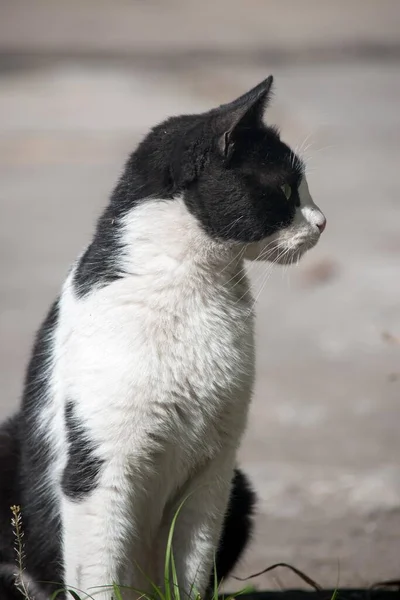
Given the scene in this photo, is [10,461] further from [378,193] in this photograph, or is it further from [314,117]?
[314,117]

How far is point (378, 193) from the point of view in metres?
4.58

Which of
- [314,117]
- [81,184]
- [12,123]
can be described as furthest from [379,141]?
[12,123]

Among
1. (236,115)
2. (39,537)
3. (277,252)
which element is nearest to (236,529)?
(39,537)

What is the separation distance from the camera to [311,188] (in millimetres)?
4617

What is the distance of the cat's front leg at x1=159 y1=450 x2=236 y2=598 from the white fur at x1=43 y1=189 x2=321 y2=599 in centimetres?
2

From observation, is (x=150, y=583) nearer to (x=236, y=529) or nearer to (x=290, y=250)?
(x=236, y=529)

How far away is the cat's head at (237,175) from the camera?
5.88ft

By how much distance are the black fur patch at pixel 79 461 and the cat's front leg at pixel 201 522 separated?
0.76ft

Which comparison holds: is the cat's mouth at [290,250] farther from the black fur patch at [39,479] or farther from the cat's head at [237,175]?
the black fur patch at [39,479]

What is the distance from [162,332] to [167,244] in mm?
164

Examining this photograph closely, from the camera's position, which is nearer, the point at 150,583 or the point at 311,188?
the point at 150,583

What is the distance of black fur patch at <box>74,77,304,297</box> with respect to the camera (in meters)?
1.79

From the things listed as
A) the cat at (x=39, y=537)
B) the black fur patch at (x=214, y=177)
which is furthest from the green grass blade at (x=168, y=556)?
the black fur patch at (x=214, y=177)

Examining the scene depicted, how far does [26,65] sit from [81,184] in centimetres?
143
